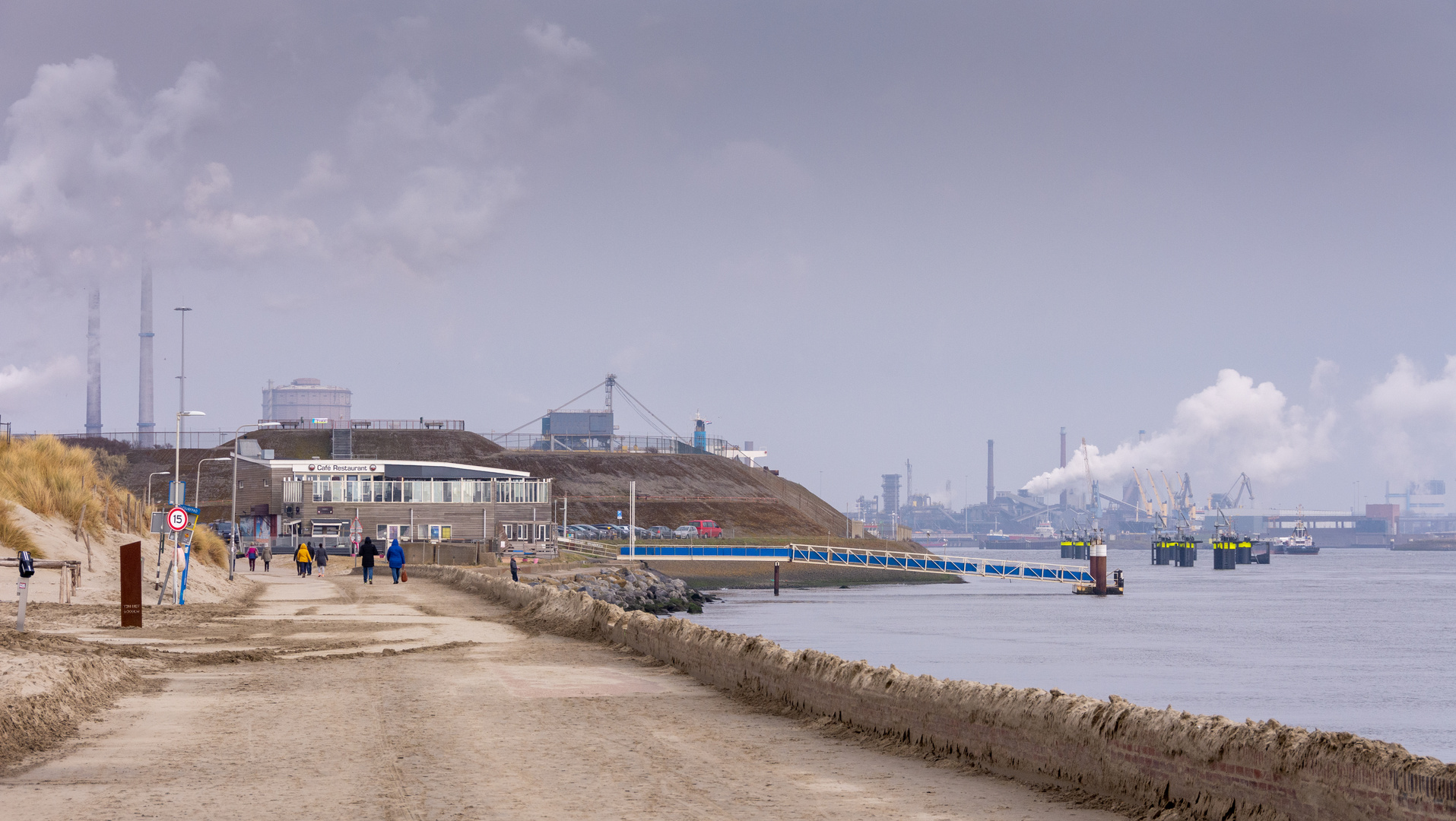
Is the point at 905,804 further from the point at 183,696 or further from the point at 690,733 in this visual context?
the point at 183,696

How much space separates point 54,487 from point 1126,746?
127ft

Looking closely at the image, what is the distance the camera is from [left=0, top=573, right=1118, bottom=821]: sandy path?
31.5 feet

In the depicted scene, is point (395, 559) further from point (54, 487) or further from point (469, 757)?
point (469, 757)

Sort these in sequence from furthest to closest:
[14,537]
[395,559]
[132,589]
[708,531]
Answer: [708,531] < [395,559] < [14,537] < [132,589]

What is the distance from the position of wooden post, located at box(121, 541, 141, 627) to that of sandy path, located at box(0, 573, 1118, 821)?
628cm

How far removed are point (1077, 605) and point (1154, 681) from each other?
45.8 meters

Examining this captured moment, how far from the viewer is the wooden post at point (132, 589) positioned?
80.3 ft

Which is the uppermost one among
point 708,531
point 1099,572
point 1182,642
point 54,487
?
point 54,487

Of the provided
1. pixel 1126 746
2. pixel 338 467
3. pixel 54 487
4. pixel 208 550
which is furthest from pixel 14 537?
pixel 338 467

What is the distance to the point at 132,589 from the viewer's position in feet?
80.9

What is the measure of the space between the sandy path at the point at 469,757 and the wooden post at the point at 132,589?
6281mm

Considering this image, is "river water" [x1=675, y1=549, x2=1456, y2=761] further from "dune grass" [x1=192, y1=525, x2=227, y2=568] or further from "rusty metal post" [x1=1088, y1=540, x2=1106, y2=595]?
"dune grass" [x1=192, y1=525, x2=227, y2=568]

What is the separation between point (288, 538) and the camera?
86375mm

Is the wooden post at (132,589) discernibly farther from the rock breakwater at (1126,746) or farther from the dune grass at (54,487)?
the rock breakwater at (1126,746)
